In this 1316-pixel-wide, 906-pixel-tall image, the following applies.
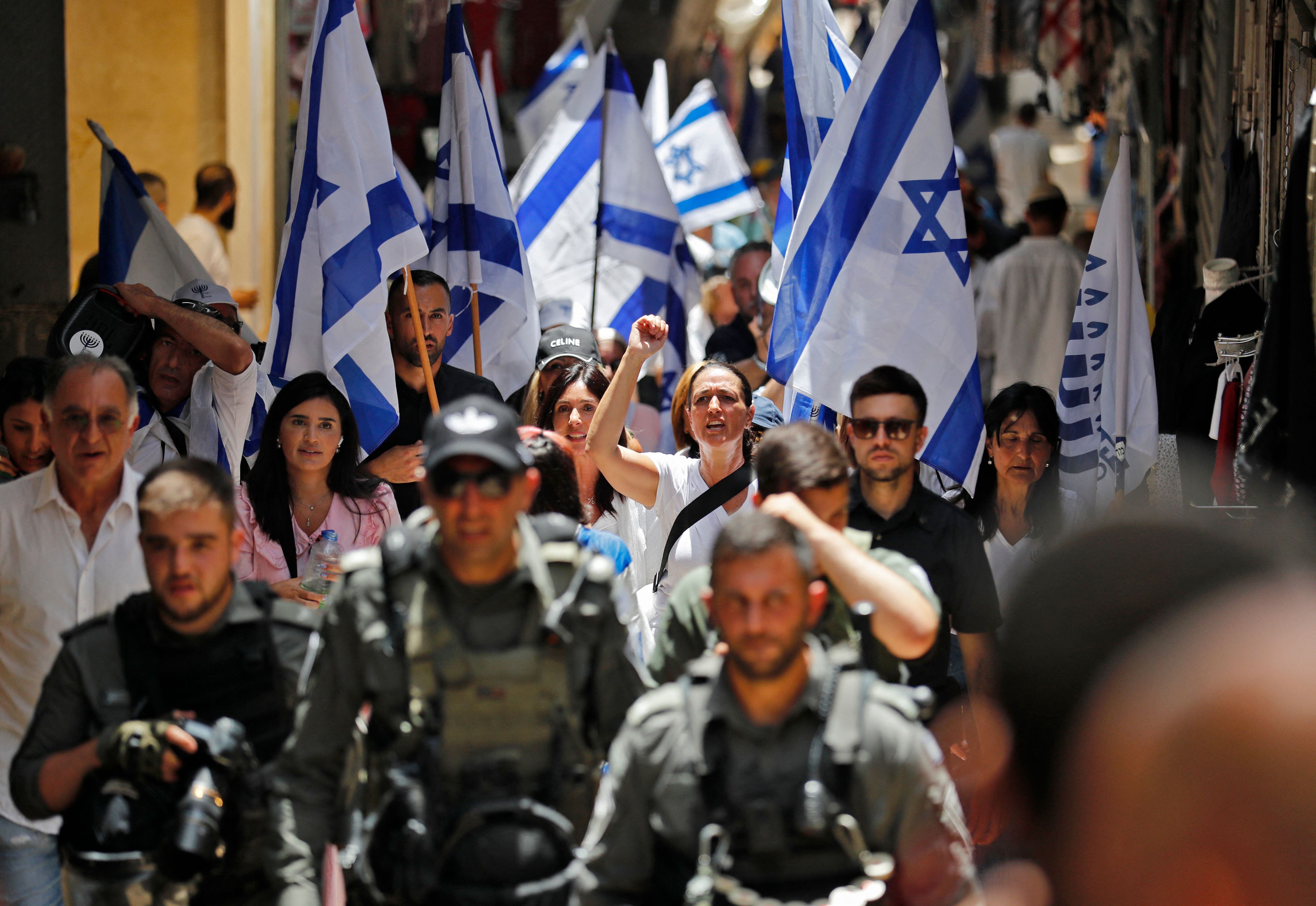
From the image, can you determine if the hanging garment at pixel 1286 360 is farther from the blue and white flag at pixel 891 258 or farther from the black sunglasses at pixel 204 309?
the black sunglasses at pixel 204 309

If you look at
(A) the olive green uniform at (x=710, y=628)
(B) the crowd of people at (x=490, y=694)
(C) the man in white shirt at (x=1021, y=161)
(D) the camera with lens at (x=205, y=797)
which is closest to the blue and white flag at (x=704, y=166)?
(C) the man in white shirt at (x=1021, y=161)

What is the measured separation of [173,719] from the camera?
334cm

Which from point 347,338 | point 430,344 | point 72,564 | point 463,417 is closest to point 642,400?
point 430,344

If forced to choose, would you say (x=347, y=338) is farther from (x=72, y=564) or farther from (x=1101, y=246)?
(x=1101, y=246)

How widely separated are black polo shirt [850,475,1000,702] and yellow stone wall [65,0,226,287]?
860 centimetres

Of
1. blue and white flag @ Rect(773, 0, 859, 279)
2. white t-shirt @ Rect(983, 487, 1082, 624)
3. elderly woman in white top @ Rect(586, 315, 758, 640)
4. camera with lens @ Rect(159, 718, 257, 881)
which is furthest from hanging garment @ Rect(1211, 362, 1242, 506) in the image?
camera with lens @ Rect(159, 718, 257, 881)

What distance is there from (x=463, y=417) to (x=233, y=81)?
9848mm

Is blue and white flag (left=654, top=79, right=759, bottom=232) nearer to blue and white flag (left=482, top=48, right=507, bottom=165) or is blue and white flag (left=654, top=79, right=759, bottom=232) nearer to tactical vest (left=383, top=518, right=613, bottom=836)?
blue and white flag (left=482, top=48, right=507, bottom=165)

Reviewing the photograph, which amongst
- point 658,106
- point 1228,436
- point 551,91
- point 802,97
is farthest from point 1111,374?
point 551,91

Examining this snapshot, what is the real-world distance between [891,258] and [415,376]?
2.16 meters

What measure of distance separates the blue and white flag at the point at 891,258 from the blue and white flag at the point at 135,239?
110 inches

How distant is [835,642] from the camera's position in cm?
365

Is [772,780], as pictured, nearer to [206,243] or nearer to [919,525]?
[919,525]

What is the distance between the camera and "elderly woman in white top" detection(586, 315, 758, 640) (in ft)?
17.9
